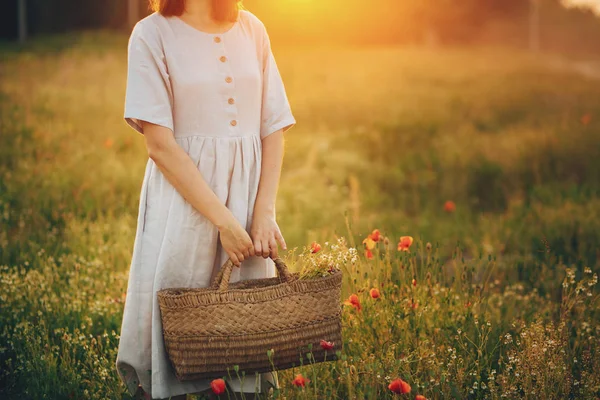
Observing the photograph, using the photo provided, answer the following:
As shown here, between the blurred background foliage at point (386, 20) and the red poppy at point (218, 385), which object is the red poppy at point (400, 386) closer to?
the red poppy at point (218, 385)

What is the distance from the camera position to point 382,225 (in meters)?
6.25

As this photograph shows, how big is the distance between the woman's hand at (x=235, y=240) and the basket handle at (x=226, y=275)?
38 mm

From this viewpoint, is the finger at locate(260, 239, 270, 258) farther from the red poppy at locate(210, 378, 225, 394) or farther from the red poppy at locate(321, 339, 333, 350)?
the red poppy at locate(210, 378, 225, 394)

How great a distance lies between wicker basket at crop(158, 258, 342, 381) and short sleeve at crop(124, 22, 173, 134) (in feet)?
1.88

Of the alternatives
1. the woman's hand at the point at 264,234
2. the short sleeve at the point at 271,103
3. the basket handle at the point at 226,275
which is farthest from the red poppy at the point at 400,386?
the short sleeve at the point at 271,103

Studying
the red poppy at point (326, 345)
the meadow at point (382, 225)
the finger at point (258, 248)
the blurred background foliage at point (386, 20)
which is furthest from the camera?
the blurred background foliage at point (386, 20)

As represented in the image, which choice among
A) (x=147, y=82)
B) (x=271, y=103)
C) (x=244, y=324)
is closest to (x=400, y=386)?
(x=244, y=324)

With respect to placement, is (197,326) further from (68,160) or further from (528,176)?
(528,176)

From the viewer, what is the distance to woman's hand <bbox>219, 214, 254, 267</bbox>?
2.56 meters

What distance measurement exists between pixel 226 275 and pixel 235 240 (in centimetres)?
15

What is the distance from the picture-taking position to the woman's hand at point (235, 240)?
2.56 m

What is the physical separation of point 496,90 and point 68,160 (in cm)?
1022

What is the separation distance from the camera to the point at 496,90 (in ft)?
50.5

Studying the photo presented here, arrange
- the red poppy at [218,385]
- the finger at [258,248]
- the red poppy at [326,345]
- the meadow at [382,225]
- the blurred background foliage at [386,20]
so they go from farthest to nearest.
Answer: the blurred background foliage at [386,20]
the meadow at [382,225]
the finger at [258,248]
the red poppy at [326,345]
the red poppy at [218,385]
